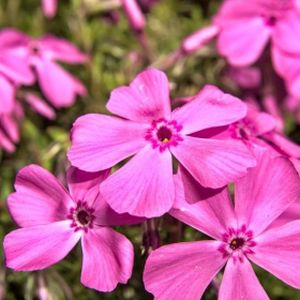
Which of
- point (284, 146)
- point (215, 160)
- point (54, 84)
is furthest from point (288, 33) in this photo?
point (215, 160)

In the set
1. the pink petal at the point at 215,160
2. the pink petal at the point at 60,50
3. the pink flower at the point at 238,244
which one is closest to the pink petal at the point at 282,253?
the pink flower at the point at 238,244

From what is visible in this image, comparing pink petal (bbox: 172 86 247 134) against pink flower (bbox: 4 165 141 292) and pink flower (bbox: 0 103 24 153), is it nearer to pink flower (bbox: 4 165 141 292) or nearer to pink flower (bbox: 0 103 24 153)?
pink flower (bbox: 4 165 141 292)

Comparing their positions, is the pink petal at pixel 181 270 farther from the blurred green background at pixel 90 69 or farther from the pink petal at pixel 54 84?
the pink petal at pixel 54 84

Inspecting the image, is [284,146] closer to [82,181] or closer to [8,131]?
[82,181]

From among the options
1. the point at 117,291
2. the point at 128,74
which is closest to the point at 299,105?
the point at 128,74

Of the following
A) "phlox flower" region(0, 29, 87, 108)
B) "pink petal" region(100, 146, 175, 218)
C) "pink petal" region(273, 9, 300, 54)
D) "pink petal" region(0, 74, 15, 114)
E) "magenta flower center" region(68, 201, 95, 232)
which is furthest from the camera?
"phlox flower" region(0, 29, 87, 108)

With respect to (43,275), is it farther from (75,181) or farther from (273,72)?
(273,72)

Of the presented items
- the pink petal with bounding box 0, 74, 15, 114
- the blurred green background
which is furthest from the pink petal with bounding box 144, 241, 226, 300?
the pink petal with bounding box 0, 74, 15, 114
